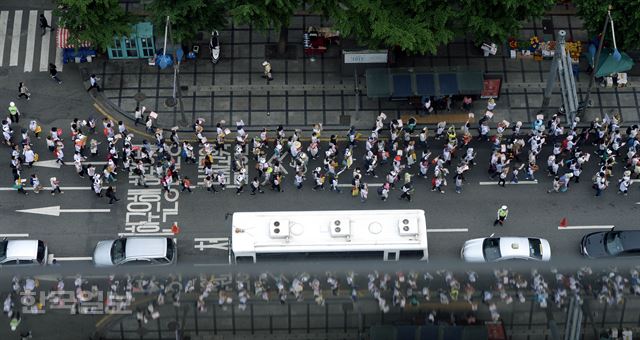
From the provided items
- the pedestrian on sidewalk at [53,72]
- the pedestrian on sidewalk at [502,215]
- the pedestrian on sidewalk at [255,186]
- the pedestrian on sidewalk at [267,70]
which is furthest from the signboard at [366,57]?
the pedestrian on sidewalk at [53,72]

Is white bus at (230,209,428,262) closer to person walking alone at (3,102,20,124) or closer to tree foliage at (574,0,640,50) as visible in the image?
tree foliage at (574,0,640,50)

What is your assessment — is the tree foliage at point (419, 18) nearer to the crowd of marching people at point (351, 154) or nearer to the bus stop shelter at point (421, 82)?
the bus stop shelter at point (421, 82)

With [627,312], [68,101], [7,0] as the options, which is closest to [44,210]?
[68,101]

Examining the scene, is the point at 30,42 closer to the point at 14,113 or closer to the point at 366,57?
the point at 14,113

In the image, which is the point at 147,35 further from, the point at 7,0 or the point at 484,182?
the point at 484,182

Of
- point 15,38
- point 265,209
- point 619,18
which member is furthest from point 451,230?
point 15,38

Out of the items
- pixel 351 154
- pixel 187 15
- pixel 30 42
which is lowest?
pixel 351 154
